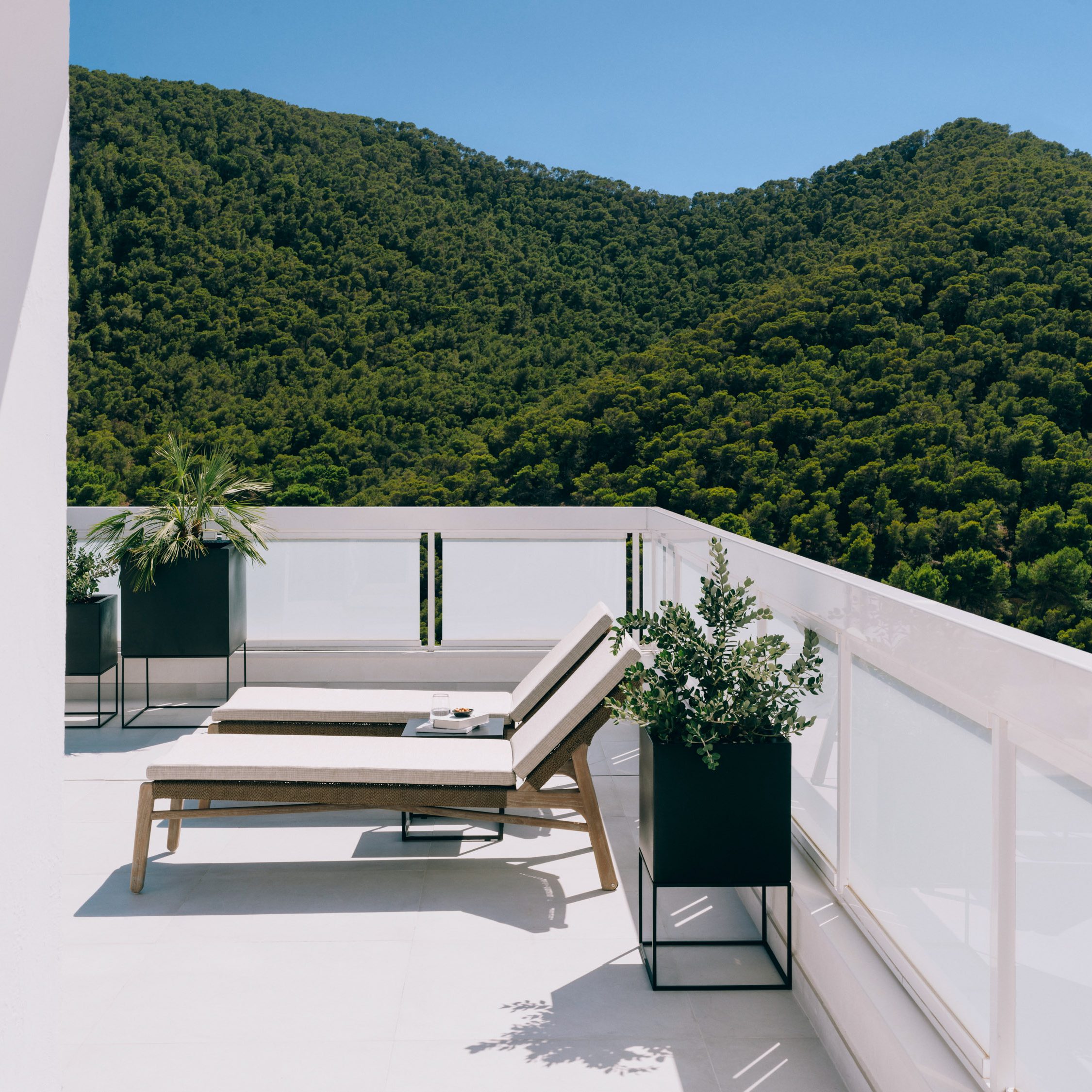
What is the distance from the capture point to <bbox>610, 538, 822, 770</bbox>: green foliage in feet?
8.91

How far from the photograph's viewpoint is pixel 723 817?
8.91 feet

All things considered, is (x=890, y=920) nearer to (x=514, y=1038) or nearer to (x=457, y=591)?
(x=514, y=1038)

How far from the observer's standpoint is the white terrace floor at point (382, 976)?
2355 millimetres

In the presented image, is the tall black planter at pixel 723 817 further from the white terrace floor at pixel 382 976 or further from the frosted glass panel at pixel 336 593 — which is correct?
the frosted glass panel at pixel 336 593

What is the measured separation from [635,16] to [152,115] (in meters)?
11.8

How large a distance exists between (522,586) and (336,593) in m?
1.26

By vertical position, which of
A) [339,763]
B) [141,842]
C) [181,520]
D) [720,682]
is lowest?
[141,842]

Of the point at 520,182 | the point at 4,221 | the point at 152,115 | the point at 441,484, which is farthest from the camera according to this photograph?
the point at 520,182

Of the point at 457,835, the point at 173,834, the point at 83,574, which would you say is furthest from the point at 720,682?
the point at 83,574

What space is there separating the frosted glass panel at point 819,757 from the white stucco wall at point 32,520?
1865 mm

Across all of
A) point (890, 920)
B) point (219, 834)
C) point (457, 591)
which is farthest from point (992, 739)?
point (457, 591)

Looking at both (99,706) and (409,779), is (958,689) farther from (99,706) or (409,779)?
(99,706)

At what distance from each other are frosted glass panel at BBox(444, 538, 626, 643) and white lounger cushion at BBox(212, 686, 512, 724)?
2281 mm

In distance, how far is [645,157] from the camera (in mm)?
26859
